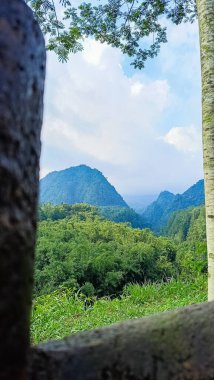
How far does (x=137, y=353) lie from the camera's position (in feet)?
1.55

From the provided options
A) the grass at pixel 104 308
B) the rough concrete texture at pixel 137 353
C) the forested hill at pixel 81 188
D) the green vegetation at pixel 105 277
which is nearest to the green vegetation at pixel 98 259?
the green vegetation at pixel 105 277

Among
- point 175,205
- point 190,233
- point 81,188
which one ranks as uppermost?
point 81,188

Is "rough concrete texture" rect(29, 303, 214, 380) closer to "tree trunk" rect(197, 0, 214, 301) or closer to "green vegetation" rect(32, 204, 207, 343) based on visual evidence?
"tree trunk" rect(197, 0, 214, 301)

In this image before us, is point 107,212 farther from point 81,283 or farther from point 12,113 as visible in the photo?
point 12,113

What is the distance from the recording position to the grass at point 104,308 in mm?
5191

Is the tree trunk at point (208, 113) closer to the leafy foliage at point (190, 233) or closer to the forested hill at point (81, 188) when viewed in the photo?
the leafy foliage at point (190, 233)

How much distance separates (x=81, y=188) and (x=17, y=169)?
8097cm

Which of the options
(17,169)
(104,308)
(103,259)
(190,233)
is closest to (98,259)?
(103,259)

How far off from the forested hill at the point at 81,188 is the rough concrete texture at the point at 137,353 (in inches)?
2924

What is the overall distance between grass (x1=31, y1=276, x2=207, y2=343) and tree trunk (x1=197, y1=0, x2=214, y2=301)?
2.02 meters

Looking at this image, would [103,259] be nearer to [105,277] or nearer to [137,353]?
[105,277]

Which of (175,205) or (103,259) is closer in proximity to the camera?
(103,259)

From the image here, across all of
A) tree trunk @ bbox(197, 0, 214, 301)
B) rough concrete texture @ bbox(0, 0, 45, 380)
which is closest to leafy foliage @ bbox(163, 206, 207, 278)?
tree trunk @ bbox(197, 0, 214, 301)

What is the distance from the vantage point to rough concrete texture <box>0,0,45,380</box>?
358mm
